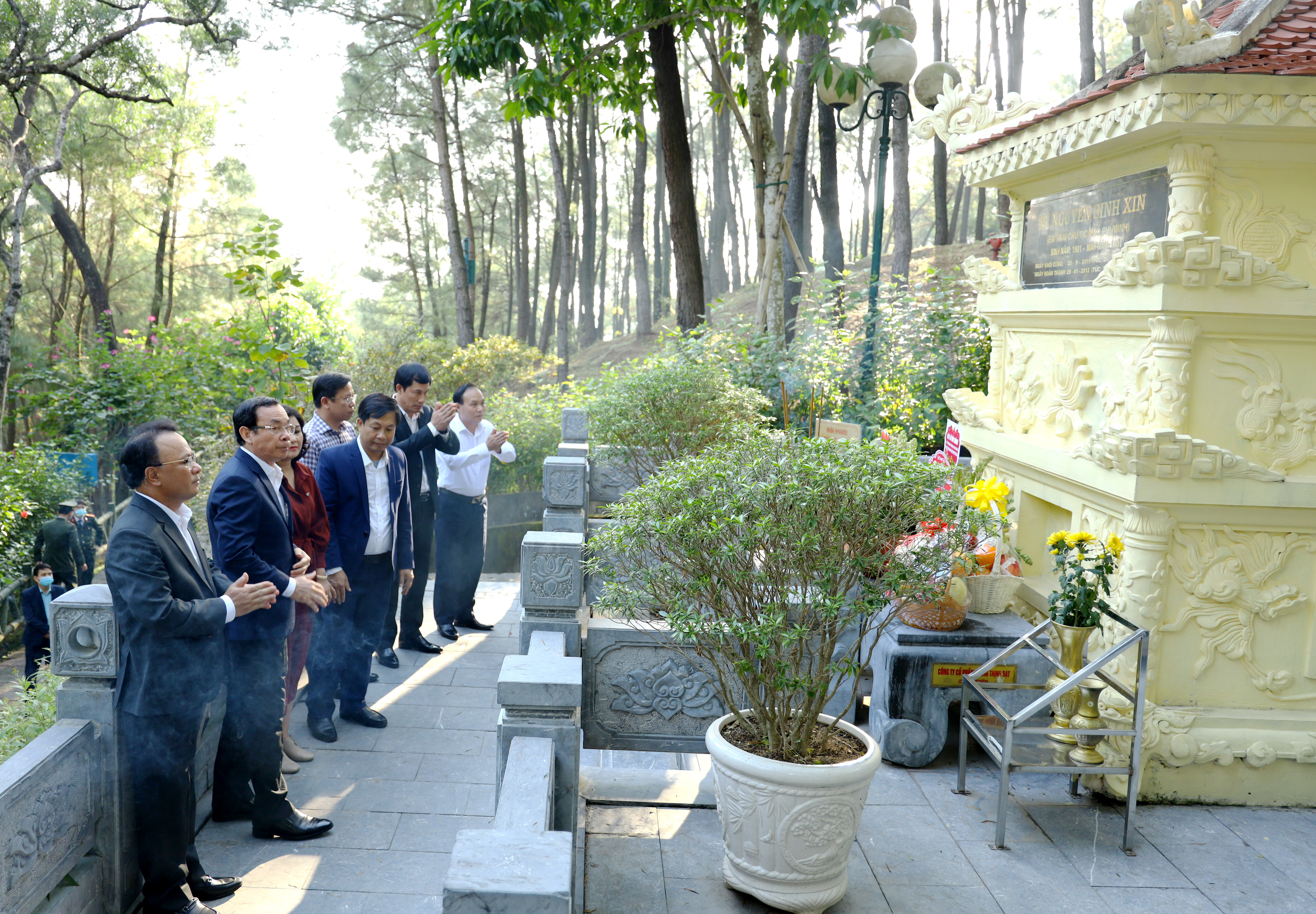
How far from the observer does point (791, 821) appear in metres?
3.26

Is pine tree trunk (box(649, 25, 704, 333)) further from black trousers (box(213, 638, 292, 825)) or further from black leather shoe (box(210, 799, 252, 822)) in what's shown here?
black leather shoe (box(210, 799, 252, 822))

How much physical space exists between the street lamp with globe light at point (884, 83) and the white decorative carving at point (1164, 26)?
3.74m

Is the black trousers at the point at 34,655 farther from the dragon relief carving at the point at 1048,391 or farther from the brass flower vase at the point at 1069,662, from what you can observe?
the dragon relief carving at the point at 1048,391

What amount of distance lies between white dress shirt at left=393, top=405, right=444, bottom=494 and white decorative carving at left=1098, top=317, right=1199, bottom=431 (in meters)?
4.16

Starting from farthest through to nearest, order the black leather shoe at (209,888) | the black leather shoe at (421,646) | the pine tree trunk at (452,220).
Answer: the pine tree trunk at (452,220), the black leather shoe at (421,646), the black leather shoe at (209,888)

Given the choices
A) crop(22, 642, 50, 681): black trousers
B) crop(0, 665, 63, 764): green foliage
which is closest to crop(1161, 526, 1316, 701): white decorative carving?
crop(0, 665, 63, 764): green foliage

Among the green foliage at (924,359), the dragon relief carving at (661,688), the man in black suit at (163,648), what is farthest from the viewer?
the green foliage at (924,359)

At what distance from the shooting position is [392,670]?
6.37 m

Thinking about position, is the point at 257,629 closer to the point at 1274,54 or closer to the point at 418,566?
the point at 418,566

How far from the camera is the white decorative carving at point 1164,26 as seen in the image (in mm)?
3859

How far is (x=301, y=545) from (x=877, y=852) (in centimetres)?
316

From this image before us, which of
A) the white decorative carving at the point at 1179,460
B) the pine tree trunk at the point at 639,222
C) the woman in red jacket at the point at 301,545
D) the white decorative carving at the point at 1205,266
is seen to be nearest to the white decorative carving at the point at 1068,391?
the white decorative carving at the point at 1179,460

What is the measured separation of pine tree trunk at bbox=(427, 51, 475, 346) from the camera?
17969 millimetres

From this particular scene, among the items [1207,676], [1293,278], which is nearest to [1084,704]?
[1207,676]
